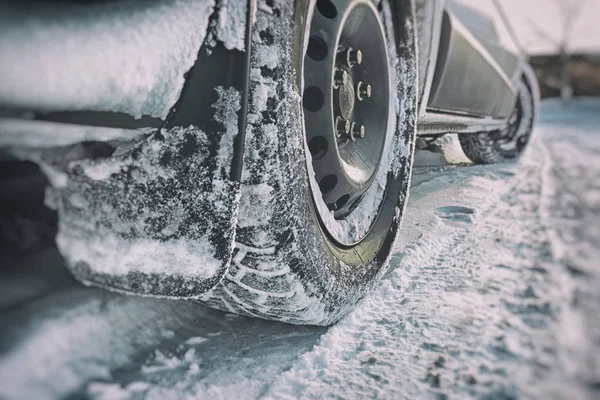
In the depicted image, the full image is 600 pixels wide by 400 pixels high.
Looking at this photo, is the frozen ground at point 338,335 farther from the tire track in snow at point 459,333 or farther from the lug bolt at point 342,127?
the lug bolt at point 342,127

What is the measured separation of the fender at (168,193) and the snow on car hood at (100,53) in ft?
0.09

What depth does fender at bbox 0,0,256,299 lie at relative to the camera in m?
0.62

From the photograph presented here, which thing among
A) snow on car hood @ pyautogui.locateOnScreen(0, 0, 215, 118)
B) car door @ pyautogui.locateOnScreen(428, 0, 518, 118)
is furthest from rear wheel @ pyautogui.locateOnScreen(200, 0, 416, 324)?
car door @ pyautogui.locateOnScreen(428, 0, 518, 118)

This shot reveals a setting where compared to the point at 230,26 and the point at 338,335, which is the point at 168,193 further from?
the point at 338,335

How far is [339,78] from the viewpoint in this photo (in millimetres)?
1205

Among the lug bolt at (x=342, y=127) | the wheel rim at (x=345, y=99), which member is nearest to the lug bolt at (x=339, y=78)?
the wheel rim at (x=345, y=99)

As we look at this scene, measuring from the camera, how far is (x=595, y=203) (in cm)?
81

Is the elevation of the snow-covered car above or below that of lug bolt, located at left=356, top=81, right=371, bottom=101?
below

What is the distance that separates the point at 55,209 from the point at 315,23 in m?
0.76

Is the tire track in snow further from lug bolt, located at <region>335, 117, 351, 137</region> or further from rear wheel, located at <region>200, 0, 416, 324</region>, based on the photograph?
lug bolt, located at <region>335, 117, 351, 137</region>

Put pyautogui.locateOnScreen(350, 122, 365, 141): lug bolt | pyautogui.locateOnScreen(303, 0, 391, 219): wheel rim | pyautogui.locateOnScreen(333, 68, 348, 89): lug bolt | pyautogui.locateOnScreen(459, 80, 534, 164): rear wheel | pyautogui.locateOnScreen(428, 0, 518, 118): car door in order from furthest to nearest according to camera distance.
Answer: pyautogui.locateOnScreen(459, 80, 534, 164): rear wheel < pyautogui.locateOnScreen(428, 0, 518, 118): car door < pyautogui.locateOnScreen(350, 122, 365, 141): lug bolt < pyautogui.locateOnScreen(333, 68, 348, 89): lug bolt < pyautogui.locateOnScreen(303, 0, 391, 219): wheel rim

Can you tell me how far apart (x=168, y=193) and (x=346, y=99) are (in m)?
0.75

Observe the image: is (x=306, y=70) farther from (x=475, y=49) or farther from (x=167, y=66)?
(x=475, y=49)

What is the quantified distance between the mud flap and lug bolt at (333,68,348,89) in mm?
559
